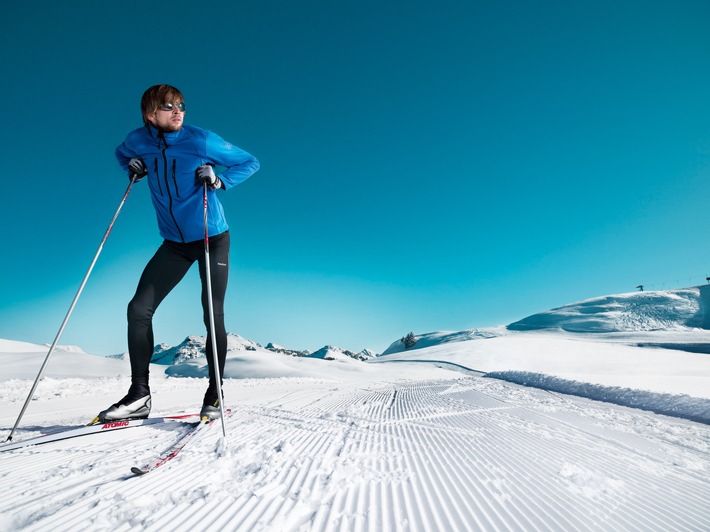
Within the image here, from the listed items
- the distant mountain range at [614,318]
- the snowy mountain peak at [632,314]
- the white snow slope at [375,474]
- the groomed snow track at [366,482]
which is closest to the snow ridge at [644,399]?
the white snow slope at [375,474]

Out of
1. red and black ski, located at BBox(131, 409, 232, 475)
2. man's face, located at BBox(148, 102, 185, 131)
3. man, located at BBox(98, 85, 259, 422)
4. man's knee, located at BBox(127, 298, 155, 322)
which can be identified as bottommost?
red and black ski, located at BBox(131, 409, 232, 475)

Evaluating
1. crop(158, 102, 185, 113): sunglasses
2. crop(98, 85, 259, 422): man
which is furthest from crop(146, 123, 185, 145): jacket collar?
crop(158, 102, 185, 113): sunglasses

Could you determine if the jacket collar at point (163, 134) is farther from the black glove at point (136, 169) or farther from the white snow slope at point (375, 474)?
the white snow slope at point (375, 474)

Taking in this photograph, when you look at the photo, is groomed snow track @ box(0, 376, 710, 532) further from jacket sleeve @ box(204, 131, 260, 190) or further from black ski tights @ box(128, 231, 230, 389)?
jacket sleeve @ box(204, 131, 260, 190)

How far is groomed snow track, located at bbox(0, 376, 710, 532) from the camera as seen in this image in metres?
0.89

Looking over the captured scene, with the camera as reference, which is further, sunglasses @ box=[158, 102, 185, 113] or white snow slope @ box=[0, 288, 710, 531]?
sunglasses @ box=[158, 102, 185, 113]

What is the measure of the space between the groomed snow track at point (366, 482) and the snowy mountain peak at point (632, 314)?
65.5 m

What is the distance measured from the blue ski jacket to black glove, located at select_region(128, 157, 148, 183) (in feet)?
0.17

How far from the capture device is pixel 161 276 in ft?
8.32

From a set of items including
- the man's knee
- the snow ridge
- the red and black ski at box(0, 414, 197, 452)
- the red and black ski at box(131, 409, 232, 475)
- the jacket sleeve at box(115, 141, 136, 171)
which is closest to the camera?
the red and black ski at box(131, 409, 232, 475)

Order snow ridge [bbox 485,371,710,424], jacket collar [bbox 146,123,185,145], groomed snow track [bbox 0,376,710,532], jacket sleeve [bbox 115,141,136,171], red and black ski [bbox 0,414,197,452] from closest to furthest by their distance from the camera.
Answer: groomed snow track [bbox 0,376,710,532] < red and black ski [bbox 0,414,197,452] < jacket collar [bbox 146,123,185,145] < jacket sleeve [bbox 115,141,136,171] < snow ridge [bbox 485,371,710,424]

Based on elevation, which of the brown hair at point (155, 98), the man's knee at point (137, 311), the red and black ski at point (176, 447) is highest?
the brown hair at point (155, 98)

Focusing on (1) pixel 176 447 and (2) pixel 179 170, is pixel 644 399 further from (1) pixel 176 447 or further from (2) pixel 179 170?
(2) pixel 179 170

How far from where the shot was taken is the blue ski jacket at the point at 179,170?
Answer: 99.3 inches
